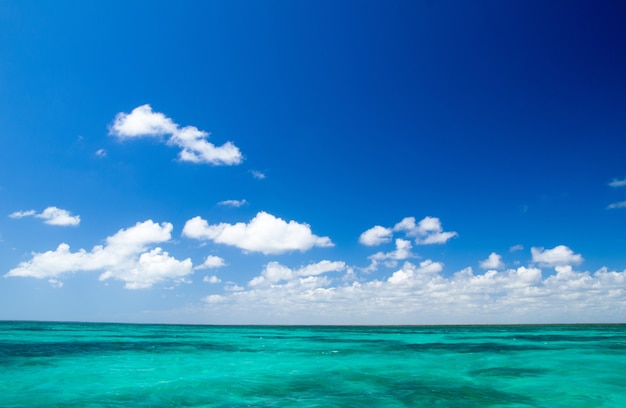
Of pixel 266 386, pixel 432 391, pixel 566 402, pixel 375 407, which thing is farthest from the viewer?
pixel 266 386

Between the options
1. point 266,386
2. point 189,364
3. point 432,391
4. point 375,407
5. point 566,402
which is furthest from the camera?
point 189,364

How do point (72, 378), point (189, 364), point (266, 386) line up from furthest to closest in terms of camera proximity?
point (189, 364) → point (72, 378) → point (266, 386)

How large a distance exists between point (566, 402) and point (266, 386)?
13.1 meters

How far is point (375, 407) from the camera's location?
49.0ft

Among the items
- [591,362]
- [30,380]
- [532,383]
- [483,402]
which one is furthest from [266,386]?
[591,362]

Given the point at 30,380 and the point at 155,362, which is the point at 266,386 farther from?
the point at 155,362

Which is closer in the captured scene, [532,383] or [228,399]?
[228,399]

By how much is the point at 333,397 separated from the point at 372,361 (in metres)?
14.7

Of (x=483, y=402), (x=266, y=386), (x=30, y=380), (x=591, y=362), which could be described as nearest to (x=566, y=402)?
(x=483, y=402)

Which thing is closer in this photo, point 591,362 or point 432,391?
point 432,391

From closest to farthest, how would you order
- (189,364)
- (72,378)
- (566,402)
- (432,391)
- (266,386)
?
(566,402) < (432,391) < (266,386) < (72,378) < (189,364)

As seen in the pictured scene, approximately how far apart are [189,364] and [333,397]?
15.7m

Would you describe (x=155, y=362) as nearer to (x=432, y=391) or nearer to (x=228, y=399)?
(x=228, y=399)

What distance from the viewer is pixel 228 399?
16.6m
